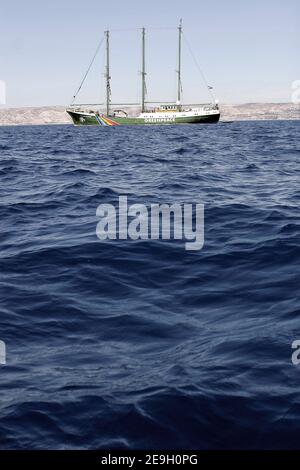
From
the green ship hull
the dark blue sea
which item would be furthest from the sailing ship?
the dark blue sea

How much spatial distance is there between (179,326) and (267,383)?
171cm

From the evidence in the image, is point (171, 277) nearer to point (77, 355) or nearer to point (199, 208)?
point (77, 355)

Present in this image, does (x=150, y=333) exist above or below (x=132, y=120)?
below

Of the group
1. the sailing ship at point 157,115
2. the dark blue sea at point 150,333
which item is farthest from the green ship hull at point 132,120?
the dark blue sea at point 150,333

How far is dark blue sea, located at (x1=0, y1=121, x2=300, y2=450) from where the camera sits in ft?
14.5

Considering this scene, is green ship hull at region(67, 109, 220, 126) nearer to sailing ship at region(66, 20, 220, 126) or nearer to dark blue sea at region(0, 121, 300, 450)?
sailing ship at region(66, 20, 220, 126)

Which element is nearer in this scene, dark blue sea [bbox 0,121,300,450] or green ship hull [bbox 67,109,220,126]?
dark blue sea [bbox 0,121,300,450]

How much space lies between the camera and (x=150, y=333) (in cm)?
647

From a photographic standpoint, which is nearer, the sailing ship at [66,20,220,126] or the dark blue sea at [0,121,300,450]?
the dark blue sea at [0,121,300,450]

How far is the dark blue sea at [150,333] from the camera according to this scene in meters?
4.43

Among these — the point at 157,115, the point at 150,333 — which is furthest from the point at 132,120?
the point at 150,333

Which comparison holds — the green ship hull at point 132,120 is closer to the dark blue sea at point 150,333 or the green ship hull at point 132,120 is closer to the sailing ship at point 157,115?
the sailing ship at point 157,115

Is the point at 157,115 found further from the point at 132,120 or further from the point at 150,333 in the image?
the point at 150,333

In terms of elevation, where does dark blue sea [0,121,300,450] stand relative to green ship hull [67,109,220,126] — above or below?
below
